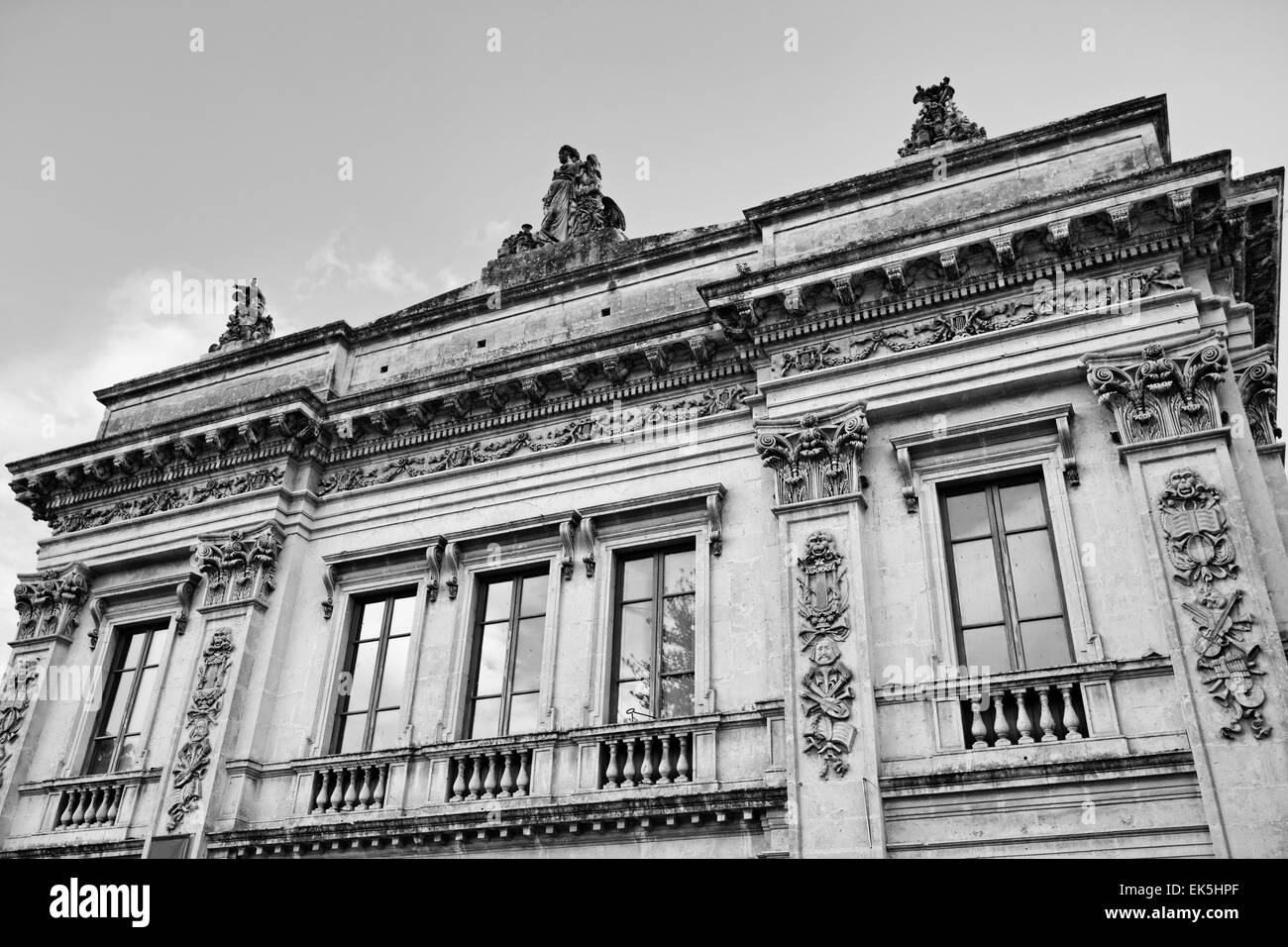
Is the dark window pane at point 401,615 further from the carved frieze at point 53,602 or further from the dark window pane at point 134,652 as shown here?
the carved frieze at point 53,602

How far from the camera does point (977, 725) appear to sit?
415 inches

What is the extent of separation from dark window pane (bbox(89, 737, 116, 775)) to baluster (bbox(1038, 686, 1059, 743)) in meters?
12.2

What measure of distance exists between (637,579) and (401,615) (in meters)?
3.44

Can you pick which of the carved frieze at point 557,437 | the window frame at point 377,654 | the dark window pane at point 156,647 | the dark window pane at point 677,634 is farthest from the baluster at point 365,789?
the dark window pane at point 156,647

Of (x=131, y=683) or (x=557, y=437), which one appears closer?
(x=557, y=437)

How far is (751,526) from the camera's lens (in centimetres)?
1302

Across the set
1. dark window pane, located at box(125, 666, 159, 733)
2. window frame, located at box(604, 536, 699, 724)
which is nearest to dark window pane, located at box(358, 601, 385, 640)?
dark window pane, located at box(125, 666, 159, 733)

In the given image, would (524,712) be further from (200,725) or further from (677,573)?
(200,725)

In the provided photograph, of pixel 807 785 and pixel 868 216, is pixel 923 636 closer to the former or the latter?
pixel 807 785

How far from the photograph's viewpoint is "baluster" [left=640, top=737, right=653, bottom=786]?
11.8 m

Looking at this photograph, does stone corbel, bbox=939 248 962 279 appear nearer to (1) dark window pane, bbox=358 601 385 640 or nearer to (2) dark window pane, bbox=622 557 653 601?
(2) dark window pane, bbox=622 557 653 601

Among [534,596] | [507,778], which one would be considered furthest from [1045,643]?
[534,596]

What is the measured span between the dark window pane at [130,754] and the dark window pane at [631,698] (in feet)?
22.2
